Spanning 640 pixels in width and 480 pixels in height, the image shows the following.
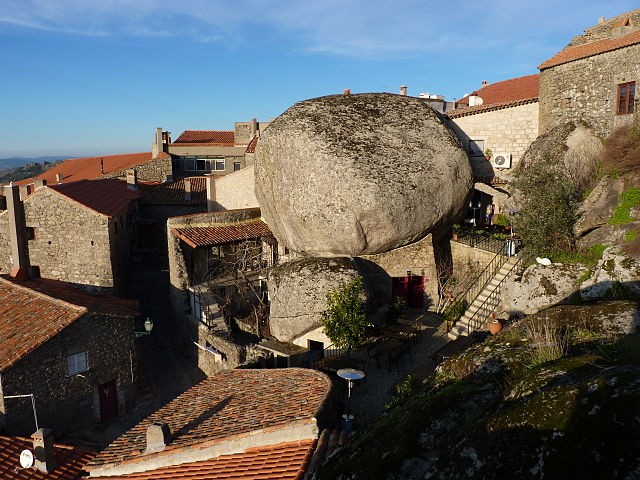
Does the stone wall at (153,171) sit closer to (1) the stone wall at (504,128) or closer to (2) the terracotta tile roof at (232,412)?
(1) the stone wall at (504,128)

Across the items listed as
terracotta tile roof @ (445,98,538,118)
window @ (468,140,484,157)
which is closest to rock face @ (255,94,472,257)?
terracotta tile roof @ (445,98,538,118)

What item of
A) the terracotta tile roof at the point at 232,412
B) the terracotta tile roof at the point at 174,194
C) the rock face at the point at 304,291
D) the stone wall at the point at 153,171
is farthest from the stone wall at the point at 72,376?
the stone wall at the point at 153,171

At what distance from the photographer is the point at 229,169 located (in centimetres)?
4581

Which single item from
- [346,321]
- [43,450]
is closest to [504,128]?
[346,321]

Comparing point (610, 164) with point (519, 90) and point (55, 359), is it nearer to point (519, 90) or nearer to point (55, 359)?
point (519, 90)

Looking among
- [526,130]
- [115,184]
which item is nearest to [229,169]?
[115,184]

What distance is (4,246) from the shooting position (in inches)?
967

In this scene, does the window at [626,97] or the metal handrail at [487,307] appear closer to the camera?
the metal handrail at [487,307]

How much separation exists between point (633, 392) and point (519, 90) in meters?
30.3

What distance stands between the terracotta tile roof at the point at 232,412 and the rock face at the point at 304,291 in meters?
5.56

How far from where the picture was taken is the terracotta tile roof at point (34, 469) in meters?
12.7

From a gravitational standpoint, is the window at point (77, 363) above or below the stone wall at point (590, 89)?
below

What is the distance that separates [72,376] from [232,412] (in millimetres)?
8687

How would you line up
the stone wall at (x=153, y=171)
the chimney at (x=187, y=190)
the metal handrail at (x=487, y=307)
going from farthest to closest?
the stone wall at (x=153, y=171) → the chimney at (x=187, y=190) → the metal handrail at (x=487, y=307)
